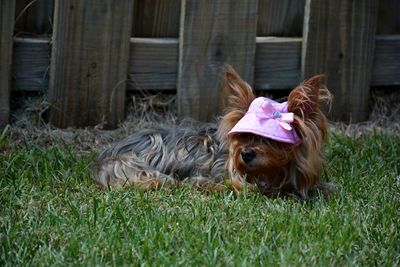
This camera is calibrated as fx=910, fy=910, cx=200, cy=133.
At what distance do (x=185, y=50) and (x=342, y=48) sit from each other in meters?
1.33

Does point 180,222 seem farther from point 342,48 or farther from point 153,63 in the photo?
point 342,48

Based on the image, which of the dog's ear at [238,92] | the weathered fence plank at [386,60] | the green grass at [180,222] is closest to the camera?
the green grass at [180,222]

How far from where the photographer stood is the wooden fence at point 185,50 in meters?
6.73

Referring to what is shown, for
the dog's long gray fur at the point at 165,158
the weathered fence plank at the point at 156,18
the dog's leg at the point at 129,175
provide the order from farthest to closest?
the weathered fence plank at the point at 156,18, the dog's long gray fur at the point at 165,158, the dog's leg at the point at 129,175

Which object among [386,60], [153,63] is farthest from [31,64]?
[386,60]

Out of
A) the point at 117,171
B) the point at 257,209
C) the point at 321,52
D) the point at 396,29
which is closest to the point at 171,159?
the point at 117,171

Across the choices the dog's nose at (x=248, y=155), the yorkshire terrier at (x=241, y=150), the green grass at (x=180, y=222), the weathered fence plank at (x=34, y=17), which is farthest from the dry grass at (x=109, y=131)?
the dog's nose at (x=248, y=155)

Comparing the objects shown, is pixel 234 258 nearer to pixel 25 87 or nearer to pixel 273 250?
pixel 273 250

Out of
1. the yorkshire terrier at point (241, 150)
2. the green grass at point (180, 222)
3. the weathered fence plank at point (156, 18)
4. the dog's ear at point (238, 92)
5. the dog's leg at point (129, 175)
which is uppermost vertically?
the weathered fence plank at point (156, 18)

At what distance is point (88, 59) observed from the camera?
6.78 meters

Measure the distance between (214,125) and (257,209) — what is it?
1110mm

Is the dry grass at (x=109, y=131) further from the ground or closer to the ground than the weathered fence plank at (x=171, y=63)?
closer to the ground

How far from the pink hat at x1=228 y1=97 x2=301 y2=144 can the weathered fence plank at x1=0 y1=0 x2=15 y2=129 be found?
194 centimetres

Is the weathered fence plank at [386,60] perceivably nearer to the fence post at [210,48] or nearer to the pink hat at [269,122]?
the fence post at [210,48]
